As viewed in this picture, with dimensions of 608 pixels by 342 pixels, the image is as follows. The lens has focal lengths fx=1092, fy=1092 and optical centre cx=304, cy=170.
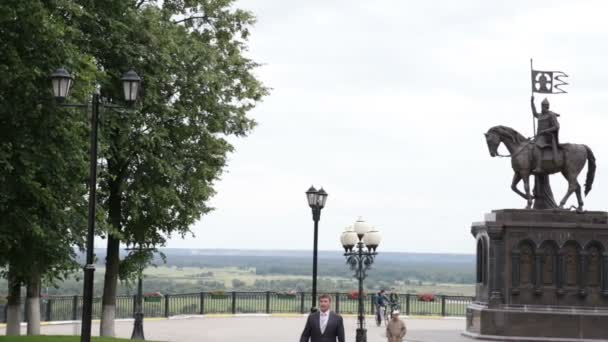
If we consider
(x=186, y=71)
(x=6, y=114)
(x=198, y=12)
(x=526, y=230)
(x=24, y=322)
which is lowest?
(x=24, y=322)

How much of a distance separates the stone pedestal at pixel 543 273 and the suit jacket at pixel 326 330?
60.5ft

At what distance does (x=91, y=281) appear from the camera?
70.9ft

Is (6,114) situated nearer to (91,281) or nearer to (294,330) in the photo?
(91,281)

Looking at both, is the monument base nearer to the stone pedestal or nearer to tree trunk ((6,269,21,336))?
the stone pedestal

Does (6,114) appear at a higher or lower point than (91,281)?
higher

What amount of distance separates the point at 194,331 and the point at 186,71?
33.5 feet

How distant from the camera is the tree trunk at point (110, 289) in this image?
116 feet

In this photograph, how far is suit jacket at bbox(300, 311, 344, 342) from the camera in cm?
1609

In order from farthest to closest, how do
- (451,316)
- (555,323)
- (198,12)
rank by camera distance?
(451,316) → (198,12) → (555,323)

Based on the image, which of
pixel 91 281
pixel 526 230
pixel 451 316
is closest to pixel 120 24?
pixel 91 281

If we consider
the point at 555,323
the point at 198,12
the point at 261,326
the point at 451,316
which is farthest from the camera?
the point at 451,316

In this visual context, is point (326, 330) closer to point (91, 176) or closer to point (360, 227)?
point (91, 176)

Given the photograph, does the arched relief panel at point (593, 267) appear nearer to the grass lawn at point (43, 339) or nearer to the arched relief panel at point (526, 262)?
the arched relief panel at point (526, 262)

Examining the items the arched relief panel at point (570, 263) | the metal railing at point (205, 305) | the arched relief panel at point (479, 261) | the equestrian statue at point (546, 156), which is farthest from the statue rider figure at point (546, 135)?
the metal railing at point (205, 305)
